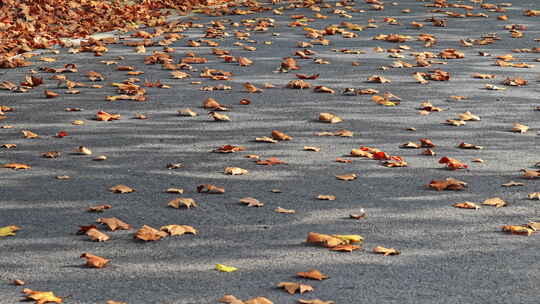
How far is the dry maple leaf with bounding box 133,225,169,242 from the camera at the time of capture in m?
5.01

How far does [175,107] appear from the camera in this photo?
855 cm

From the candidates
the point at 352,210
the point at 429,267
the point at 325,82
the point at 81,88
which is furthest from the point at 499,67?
the point at 429,267

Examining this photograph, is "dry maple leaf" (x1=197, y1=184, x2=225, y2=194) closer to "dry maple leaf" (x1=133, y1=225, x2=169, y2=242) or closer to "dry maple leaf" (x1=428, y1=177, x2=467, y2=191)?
"dry maple leaf" (x1=133, y1=225, x2=169, y2=242)

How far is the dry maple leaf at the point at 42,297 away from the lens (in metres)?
4.13

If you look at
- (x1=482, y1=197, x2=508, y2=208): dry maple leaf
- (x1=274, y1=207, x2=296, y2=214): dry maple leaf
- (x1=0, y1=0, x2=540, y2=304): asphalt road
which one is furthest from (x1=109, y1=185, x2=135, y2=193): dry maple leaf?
(x1=482, y1=197, x2=508, y2=208): dry maple leaf

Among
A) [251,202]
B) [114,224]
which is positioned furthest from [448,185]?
[114,224]

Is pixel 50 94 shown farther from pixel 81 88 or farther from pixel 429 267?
pixel 429 267

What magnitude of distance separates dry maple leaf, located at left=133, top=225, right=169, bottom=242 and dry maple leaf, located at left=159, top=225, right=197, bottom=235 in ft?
0.11

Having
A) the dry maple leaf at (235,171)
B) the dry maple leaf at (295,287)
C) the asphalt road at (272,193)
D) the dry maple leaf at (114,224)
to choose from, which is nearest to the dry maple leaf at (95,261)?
the asphalt road at (272,193)

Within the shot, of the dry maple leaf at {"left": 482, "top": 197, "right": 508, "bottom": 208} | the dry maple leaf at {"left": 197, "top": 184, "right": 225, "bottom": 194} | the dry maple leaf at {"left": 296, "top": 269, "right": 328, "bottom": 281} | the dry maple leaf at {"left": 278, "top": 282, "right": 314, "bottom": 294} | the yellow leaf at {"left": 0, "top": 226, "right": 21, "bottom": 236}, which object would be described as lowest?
the yellow leaf at {"left": 0, "top": 226, "right": 21, "bottom": 236}

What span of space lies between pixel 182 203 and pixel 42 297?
1587 mm

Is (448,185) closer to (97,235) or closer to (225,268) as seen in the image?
(225,268)

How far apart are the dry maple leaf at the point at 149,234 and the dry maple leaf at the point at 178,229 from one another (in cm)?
3

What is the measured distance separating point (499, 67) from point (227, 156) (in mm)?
4943
